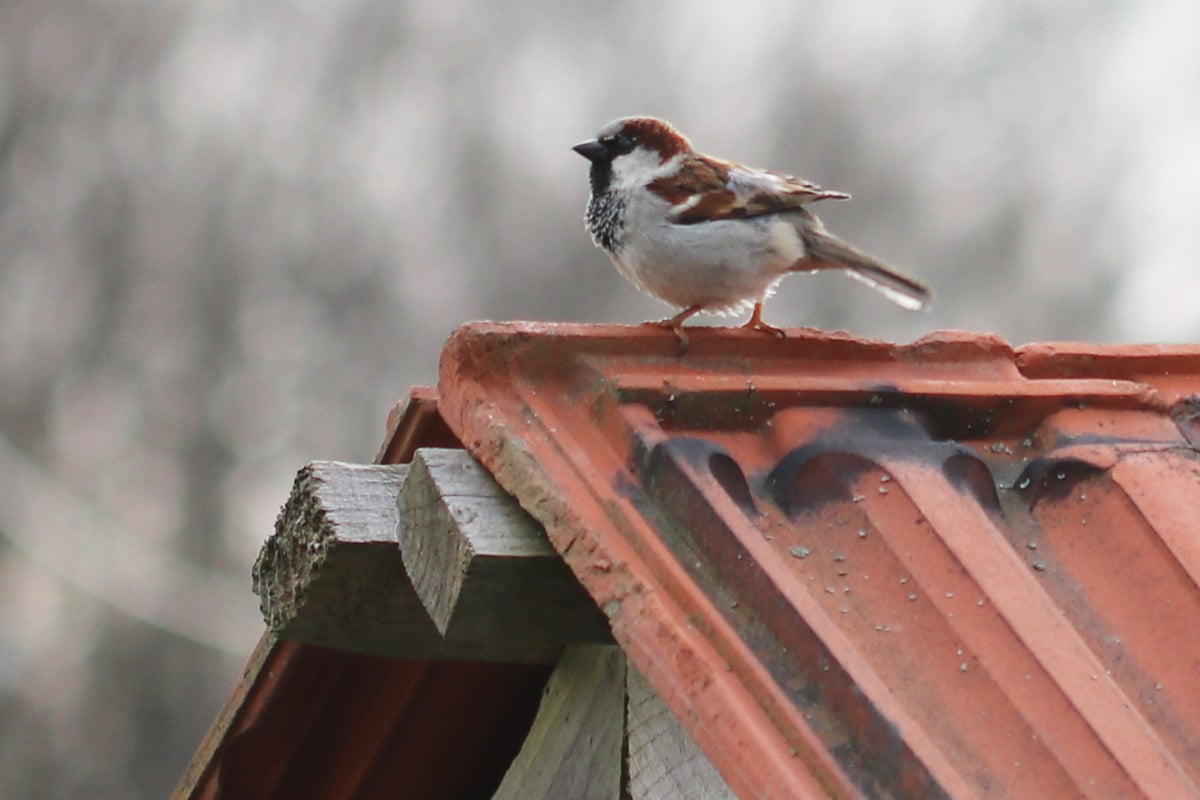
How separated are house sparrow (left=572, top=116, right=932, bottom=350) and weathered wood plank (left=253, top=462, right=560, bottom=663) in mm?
993

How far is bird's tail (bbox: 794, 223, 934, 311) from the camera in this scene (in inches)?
117

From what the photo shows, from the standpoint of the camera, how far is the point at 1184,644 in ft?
5.52

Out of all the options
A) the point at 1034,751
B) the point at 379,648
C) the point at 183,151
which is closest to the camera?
the point at 1034,751

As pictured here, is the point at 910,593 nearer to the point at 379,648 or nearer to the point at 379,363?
the point at 379,648

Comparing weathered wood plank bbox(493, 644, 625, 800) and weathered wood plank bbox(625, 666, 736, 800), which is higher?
weathered wood plank bbox(493, 644, 625, 800)

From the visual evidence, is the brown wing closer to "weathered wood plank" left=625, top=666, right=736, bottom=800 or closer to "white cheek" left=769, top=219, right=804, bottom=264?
"white cheek" left=769, top=219, right=804, bottom=264

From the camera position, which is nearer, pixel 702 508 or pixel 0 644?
pixel 702 508

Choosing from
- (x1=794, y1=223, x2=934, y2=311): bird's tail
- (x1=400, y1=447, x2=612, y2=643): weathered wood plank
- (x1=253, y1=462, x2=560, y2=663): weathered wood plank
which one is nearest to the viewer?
(x1=400, y1=447, x2=612, y2=643): weathered wood plank

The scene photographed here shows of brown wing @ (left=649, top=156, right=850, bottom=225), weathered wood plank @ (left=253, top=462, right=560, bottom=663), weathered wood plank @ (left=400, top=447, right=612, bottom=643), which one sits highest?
brown wing @ (left=649, top=156, right=850, bottom=225)

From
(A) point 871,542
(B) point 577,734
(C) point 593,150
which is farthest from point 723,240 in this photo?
(A) point 871,542

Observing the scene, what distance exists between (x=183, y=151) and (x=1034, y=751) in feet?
50.2

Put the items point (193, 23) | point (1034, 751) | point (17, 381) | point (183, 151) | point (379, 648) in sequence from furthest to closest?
point (193, 23), point (183, 151), point (17, 381), point (379, 648), point (1034, 751)

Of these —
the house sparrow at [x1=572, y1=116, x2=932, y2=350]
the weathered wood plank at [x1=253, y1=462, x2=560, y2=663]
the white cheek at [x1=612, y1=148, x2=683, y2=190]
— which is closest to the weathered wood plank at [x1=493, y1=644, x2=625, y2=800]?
the weathered wood plank at [x1=253, y1=462, x2=560, y2=663]

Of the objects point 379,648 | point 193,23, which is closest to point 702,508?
point 379,648
